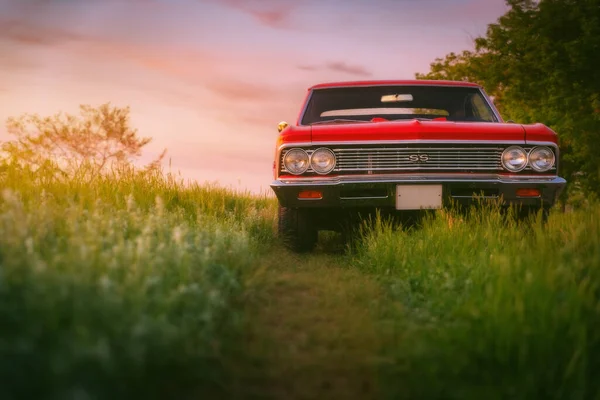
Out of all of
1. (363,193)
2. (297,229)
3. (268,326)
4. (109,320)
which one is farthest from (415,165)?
(109,320)

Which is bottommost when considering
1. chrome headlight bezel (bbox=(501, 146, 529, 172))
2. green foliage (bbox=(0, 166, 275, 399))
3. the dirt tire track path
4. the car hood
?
the dirt tire track path

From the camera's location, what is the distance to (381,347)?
231 cm

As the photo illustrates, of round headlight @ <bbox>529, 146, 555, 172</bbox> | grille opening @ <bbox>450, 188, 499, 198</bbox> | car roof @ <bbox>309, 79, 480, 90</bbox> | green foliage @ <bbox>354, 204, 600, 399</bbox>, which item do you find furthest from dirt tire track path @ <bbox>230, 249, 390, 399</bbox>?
car roof @ <bbox>309, 79, 480, 90</bbox>

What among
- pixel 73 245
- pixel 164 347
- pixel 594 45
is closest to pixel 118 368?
pixel 164 347

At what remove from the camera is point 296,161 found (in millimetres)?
4688

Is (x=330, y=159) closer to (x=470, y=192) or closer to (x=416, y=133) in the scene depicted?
(x=416, y=133)

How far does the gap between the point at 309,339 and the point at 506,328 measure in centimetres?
87

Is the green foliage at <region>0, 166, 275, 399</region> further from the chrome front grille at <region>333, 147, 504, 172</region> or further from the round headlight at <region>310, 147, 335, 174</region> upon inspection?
the chrome front grille at <region>333, 147, 504, 172</region>

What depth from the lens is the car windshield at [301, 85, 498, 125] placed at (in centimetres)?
582

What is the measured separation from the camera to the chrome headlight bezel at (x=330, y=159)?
4.63 metres

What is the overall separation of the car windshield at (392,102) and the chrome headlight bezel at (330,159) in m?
1.17

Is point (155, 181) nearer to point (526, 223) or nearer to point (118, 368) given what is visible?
point (526, 223)

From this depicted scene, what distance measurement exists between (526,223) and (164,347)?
3.64m

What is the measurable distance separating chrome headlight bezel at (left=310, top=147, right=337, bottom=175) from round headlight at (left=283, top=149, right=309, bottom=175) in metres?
0.06
